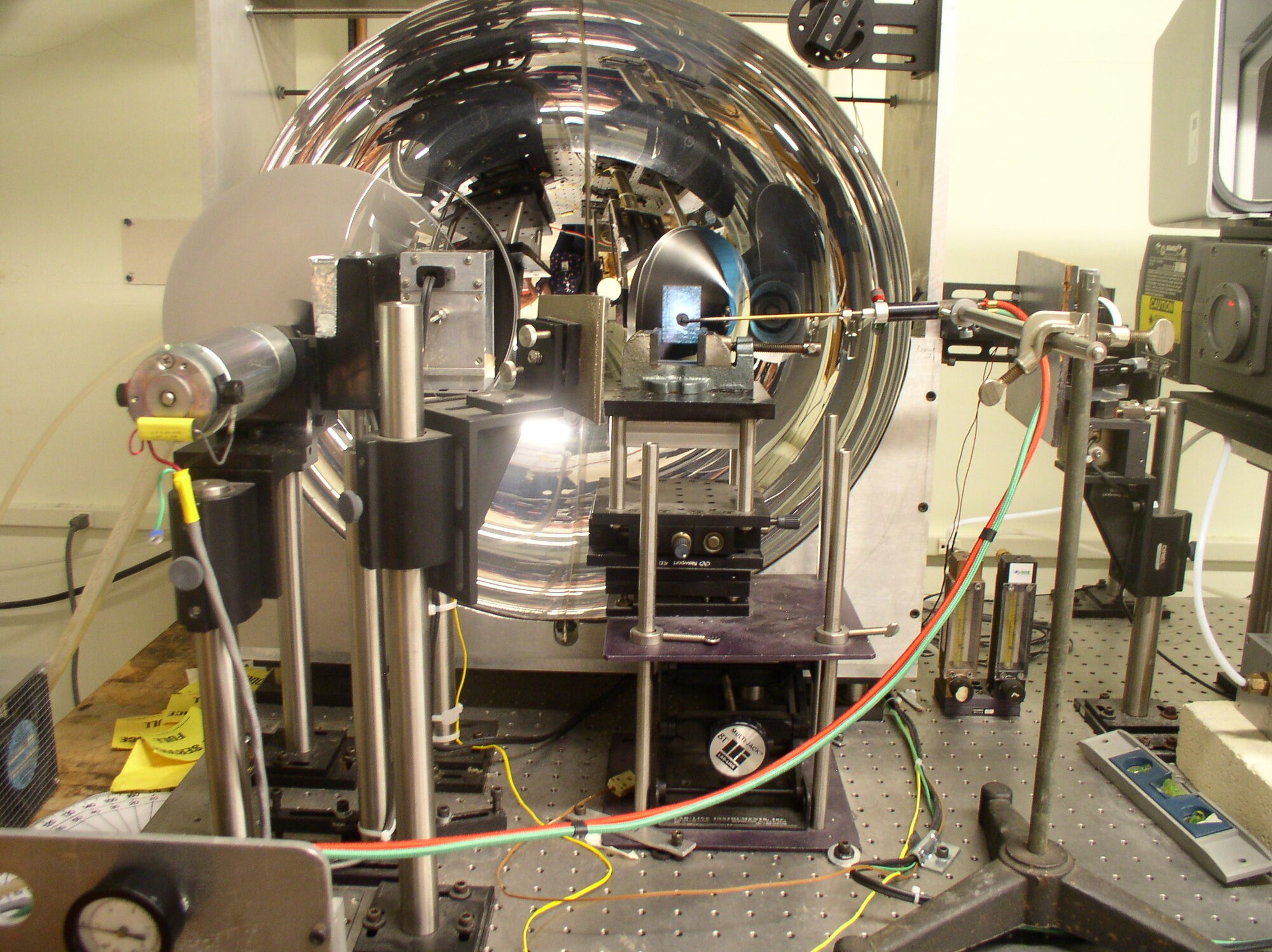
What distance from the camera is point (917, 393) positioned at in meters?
1.30

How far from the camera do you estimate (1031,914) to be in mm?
990

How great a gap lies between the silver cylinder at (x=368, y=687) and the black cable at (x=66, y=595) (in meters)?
1.06

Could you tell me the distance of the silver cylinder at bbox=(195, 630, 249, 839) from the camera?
77 cm

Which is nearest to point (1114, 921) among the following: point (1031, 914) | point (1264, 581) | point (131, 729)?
point (1031, 914)

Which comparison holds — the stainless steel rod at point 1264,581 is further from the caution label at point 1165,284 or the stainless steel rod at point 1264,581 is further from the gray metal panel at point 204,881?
the gray metal panel at point 204,881

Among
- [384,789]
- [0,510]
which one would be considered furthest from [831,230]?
[0,510]

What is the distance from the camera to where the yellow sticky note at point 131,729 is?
1.28m

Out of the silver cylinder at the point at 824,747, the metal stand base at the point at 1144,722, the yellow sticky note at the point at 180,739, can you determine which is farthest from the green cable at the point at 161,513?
the metal stand base at the point at 1144,722

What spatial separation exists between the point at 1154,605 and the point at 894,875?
1.90ft

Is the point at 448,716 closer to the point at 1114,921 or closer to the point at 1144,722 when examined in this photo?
the point at 1114,921

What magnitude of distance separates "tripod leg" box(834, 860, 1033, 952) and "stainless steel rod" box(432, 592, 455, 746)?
56cm

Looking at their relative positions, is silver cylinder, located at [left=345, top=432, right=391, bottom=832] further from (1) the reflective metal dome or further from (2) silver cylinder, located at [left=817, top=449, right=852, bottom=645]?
(2) silver cylinder, located at [left=817, top=449, right=852, bottom=645]

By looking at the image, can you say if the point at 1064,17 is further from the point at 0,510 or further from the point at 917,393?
the point at 0,510

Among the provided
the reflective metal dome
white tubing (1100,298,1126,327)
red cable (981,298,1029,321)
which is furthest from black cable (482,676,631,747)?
white tubing (1100,298,1126,327)
